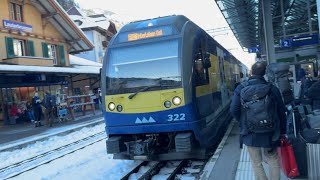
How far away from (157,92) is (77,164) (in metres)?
3.05

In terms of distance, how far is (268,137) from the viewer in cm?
439

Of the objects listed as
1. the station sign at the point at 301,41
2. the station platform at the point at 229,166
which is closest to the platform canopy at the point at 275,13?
the station sign at the point at 301,41

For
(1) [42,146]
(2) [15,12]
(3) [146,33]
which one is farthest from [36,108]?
(3) [146,33]

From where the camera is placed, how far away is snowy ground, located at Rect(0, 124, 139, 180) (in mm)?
8156

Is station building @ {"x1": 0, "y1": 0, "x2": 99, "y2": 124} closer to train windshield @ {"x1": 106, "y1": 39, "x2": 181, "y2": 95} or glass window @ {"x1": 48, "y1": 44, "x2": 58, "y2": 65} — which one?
glass window @ {"x1": 48, "y1": 44, "x2": 58, "y2": 65}

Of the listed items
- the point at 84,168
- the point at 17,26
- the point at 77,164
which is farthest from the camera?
the point at 17,26

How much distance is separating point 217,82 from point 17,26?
1587 centimetres

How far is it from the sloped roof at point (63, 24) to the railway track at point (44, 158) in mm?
13804

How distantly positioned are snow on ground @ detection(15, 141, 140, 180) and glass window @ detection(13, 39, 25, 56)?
14296 millimetres

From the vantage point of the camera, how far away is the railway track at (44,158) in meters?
9.21

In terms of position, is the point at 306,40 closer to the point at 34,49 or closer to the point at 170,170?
the point at 170,170

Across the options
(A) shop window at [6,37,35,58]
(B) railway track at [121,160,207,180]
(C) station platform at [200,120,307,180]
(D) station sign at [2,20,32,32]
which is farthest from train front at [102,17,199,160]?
(D) station sign at [2,20,32,32]

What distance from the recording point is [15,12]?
2355 centimetres

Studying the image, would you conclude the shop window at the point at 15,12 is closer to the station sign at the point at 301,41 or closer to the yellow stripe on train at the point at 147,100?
A: the station sign at the point at 301,41
